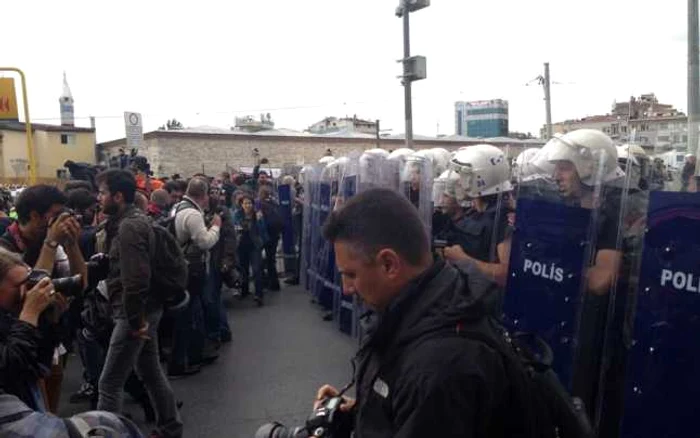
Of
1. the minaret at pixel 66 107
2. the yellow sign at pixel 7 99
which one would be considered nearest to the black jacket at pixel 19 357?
the yellow sign at pixel 7 99

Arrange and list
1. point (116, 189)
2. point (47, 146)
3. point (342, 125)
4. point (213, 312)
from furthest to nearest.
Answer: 1. point (342, 125)
2. point (47, 146)
3. point (213, 312)
4. point (116, 189)

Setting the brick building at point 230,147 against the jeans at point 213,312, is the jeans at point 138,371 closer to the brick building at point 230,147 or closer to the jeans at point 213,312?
the jeans at point 213,312

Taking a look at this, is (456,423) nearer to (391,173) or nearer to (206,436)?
(206,436)

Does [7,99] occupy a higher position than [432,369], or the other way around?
[7,99]

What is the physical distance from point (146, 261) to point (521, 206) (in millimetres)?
2426

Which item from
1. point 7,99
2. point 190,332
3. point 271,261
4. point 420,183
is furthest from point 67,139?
point 420,183

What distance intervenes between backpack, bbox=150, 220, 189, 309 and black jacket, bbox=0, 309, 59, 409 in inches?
63.7

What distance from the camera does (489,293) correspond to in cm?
143

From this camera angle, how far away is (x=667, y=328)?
2.54m

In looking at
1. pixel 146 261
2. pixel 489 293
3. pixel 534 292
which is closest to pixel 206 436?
pixel 146 261

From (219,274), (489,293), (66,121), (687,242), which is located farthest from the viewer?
(66,121)

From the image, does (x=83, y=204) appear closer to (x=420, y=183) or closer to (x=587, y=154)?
(x=420, y=183)

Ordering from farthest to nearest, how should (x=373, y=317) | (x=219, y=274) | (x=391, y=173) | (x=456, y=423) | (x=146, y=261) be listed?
1. (x=219, y=274)
2. (x=391, y=173)
3. (x=146, y=261)
4. (x=373, y=317)
5. (x=456, y=423)

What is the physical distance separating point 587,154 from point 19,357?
9.61 feet
